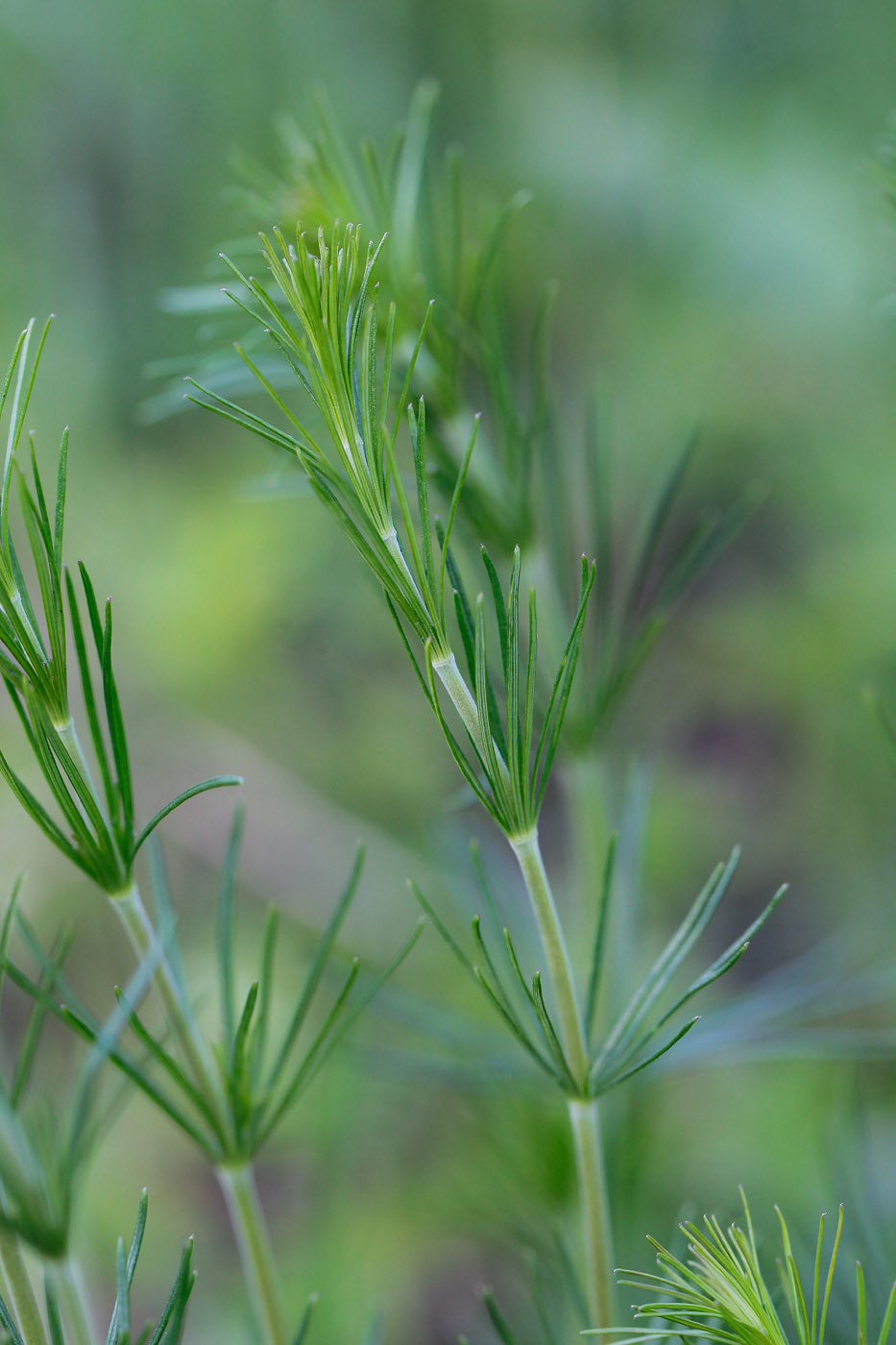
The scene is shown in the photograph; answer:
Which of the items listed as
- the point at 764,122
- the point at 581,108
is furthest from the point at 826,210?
the point at 581,108

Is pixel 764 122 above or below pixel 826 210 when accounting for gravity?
above

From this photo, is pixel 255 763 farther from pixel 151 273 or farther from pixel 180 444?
pixel 151 273

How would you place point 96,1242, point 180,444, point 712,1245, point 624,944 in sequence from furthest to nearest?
point 180,444 → point 96,1242 → point 624,944 → point 712,1245

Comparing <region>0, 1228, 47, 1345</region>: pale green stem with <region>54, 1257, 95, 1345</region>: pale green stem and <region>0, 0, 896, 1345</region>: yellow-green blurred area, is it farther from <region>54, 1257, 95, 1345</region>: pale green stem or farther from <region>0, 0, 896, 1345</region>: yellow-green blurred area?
<region>0, 0, 896, 1345</region>: yellow-green blurred area

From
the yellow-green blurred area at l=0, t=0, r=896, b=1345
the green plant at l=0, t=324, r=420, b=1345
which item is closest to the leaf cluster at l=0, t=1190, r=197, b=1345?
the green plant at l=0, t=324, r=420, b=1345

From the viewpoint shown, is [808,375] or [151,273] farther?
[151,273]

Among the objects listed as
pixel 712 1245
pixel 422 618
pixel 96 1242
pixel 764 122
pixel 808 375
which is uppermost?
pixel 764 122
